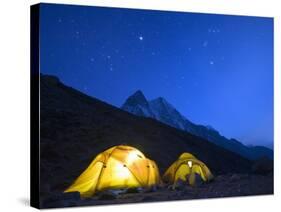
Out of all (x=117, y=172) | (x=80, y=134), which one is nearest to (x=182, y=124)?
(x=117, y=172)

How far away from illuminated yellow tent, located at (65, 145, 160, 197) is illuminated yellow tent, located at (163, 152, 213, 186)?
0.76ft

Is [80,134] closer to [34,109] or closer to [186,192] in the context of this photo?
[34,109]

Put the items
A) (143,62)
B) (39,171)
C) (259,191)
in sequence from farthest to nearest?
(259,191)
(143,62)
(39,171)

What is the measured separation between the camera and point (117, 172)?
1219 centimetres

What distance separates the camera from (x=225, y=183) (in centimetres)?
1309

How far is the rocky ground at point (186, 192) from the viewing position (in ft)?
38.8

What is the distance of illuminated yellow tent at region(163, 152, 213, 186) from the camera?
12.6 meters

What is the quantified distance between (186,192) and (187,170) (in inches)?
12.5

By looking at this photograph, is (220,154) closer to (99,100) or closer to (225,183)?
(225,183)

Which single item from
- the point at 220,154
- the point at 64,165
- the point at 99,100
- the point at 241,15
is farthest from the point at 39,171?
the point at 241,15

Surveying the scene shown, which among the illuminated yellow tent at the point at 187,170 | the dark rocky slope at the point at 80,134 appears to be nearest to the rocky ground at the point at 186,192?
the illuminated yellow tent at the point at 187,170

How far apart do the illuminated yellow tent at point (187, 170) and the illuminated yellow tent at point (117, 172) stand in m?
0.23

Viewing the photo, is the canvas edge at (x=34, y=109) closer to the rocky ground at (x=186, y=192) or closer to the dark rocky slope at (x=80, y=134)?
the dark rocky slope at (x=80, y=134)

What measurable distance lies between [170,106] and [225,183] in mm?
1476
